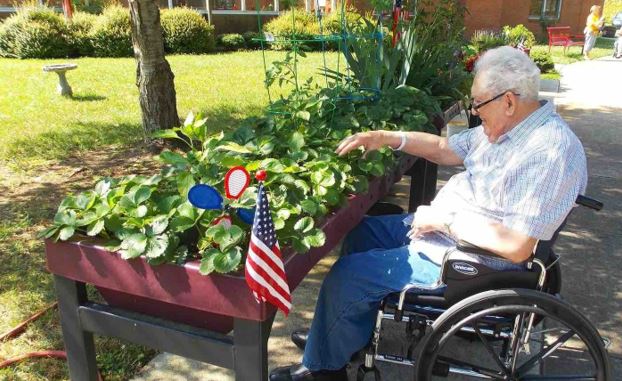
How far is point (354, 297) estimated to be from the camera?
204 centimetres

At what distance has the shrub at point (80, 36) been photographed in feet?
47.0

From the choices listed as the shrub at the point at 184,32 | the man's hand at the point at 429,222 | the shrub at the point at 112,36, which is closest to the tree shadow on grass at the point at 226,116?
the man's hand at the point at 429,222

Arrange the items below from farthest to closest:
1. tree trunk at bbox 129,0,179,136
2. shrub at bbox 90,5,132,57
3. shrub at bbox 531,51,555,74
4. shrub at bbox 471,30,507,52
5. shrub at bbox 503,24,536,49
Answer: shrub at bbox 90,5,132,57
shrub at bbox 531,51,555,74
shrub at bbox 503,24,536,49
shrub at bbox 471,30,507,52
tree trunk at bbox 129,0,179,136

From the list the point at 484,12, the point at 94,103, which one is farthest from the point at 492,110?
the point at 484,12

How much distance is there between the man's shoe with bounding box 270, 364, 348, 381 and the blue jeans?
37mm

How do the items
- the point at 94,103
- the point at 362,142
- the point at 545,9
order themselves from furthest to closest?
the point at 545,9
the point at 94,103
the point at 362,142

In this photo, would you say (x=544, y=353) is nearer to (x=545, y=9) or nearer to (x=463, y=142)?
(x=463, y=142)

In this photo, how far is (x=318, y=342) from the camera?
2.10 meters

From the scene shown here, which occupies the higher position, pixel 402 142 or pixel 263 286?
pixel 402 142

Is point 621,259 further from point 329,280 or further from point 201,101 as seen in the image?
point 201,101

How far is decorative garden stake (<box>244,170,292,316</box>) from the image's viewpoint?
1.49 metres

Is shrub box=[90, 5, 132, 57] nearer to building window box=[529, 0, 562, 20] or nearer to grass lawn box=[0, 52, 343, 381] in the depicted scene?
grass lawn box=[0, 52, 343, 381]

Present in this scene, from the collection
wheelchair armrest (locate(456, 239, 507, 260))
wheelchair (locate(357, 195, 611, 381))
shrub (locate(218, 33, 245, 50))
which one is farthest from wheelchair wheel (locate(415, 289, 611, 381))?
shrub (locate(218, 33, 245, 50))

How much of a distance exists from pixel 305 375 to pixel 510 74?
136 cm
